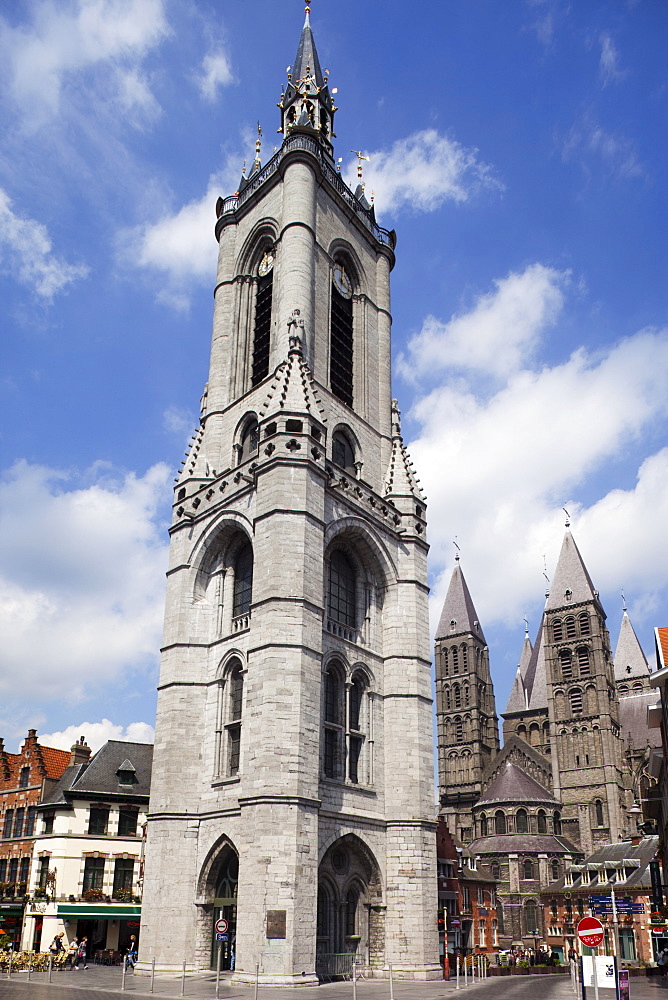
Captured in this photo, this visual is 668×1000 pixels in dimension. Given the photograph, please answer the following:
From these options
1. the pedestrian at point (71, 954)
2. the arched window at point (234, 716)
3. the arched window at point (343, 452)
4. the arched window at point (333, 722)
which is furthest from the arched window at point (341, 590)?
the pedestrian at point (71, 954)

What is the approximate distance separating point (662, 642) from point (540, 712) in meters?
69.2

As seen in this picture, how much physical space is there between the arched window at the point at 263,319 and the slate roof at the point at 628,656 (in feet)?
246

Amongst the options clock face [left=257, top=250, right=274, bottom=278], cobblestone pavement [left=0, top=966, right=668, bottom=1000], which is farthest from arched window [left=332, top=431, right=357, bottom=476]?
cobblestone pavement [left=0, top=966, right=668, bottom=1000]

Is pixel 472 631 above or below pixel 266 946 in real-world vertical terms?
above

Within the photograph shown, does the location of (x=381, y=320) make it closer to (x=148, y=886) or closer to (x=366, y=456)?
(x=366, y=456)

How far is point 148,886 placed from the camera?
92.0ft

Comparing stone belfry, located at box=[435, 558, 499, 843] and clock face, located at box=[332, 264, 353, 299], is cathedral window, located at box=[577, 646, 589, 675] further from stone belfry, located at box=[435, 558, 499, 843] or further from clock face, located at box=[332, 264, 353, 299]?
clock face, located at box=[332, 264, 353, 299]

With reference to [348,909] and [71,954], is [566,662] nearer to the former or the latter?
[348,909]

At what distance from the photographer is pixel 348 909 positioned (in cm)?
2792

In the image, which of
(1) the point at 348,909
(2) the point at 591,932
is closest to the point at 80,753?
(1) the point at 348,909

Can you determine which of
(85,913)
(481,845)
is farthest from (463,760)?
(85,913)

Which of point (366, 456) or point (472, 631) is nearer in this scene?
point (366, 456)

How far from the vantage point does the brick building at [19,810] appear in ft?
121

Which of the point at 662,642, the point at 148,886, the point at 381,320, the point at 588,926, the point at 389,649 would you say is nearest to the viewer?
the point at 588,926
